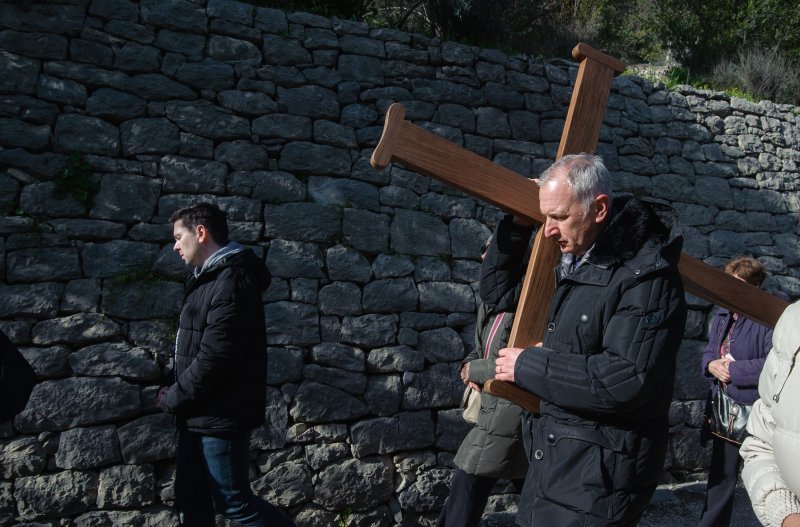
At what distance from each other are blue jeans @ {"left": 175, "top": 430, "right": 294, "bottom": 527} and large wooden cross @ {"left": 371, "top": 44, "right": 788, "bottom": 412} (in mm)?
1350

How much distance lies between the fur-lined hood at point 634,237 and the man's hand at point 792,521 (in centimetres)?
70

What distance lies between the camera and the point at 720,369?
3.75 meters

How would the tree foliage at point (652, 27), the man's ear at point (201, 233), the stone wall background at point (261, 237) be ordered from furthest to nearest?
the tree foliage at point (652, 27)
the stone wall background at point (261, 237)
the man's ear at point (201, 233)

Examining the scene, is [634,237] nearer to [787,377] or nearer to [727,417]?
[787,377]

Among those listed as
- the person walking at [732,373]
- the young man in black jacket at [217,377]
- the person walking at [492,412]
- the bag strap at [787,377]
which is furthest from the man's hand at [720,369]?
the young man in black jacket at [217,377]

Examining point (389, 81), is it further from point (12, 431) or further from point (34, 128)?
point (12, 431)

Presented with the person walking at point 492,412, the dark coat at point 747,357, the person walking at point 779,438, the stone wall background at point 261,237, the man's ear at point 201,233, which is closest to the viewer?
the person walking at point 779,438

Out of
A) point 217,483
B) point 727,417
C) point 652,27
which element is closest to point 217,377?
point 217,483

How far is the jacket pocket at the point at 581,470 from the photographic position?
1.91 m

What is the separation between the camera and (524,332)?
2219 mm

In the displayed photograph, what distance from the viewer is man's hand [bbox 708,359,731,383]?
3707 mm

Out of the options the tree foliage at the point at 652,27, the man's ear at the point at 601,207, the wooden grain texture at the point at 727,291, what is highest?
the tree foliage at the point at 652,27

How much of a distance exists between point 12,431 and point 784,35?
966 cm

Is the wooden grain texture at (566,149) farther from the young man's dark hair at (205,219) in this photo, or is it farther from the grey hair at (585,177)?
the young man's dark hair at (205,219)
